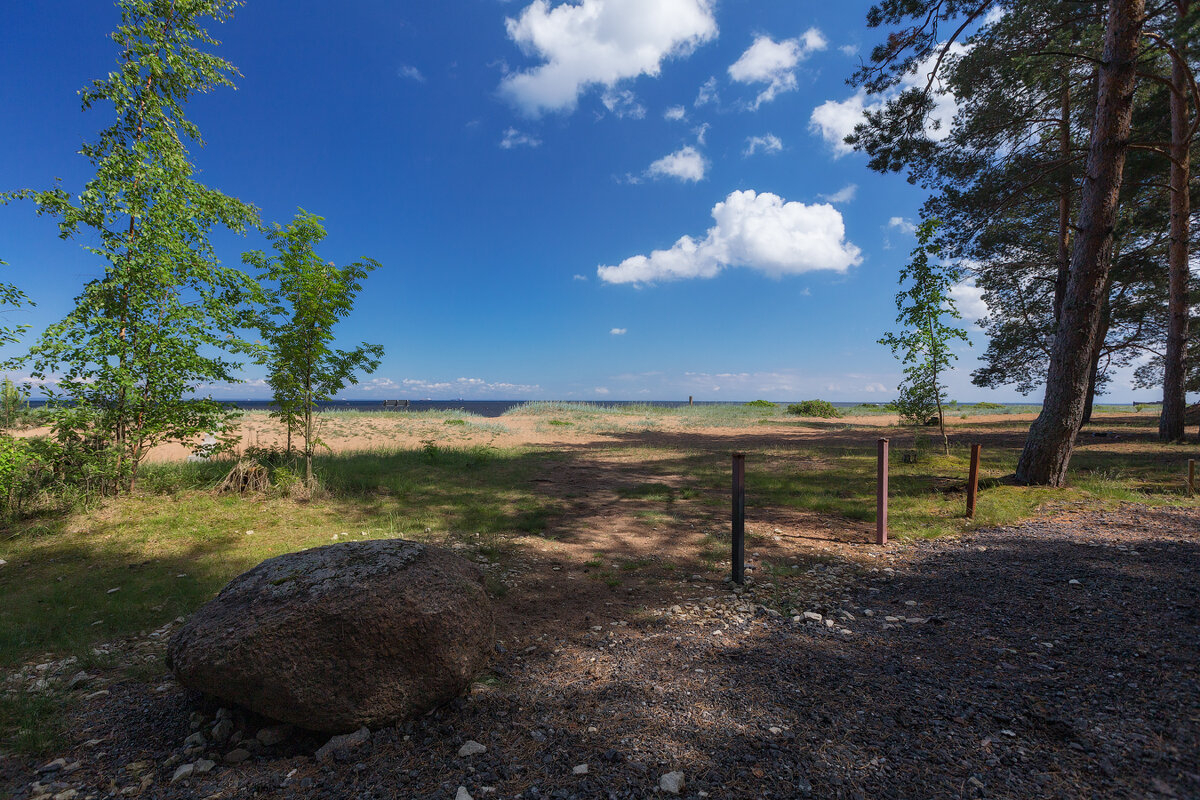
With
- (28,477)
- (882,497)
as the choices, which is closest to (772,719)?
(882,497)

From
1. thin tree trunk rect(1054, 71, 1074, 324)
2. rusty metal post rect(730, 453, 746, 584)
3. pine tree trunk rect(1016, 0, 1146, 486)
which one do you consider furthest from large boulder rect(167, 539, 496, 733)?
thin tree trunk rect(1054, 71, 1074, 324)

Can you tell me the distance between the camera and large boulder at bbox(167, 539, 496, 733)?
2648mm

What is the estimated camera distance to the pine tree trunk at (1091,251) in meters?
7.96

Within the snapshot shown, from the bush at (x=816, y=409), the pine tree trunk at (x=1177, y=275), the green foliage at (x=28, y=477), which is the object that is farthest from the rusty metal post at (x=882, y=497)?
the bush at (x=816, y=409)

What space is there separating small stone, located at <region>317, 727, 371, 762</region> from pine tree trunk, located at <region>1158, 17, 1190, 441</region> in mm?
16538

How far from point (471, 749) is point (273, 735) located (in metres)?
1.21

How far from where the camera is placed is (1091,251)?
8.27 metres

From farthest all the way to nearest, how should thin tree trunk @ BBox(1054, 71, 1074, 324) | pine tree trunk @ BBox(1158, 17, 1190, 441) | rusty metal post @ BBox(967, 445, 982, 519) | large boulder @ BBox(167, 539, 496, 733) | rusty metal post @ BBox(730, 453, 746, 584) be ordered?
thin tree trunk @ BBox(1054, 71, 1074, 324) → pine tree trunk @ BBox(1158, 17, 1190, 441) → rusty metal post @ BBox(967, 445, 982, 519) → rusty metal post @ BBox(730, 453, 746, 584) → large boulder @ BBox(167, 539, 496, 733)

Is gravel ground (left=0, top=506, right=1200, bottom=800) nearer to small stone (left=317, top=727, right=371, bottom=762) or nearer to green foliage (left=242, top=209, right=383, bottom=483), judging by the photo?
small stone (left=317, top=727, right=371, bottom=762)

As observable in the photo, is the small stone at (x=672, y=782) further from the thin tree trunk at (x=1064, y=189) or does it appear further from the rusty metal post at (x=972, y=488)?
the thin tree trunk at (x=1064, y=189)

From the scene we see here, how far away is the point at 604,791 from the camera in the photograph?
2.23 metres

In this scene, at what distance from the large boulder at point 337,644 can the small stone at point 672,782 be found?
1.37 metres

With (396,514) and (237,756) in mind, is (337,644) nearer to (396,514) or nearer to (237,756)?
(237,756)

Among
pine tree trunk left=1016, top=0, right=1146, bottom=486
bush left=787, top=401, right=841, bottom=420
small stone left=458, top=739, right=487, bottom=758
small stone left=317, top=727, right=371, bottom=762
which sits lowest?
small stone left=317, top=727, right=371, bottom=762
